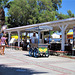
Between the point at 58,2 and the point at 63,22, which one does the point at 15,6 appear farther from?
the point at 63,22

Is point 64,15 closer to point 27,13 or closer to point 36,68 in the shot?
point 27,13

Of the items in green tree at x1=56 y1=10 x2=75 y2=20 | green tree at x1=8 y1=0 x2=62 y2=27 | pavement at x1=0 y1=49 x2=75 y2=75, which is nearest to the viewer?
pavement at x1=0 y1=49 x2=75 y2=75

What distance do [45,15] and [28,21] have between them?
3.90 metres

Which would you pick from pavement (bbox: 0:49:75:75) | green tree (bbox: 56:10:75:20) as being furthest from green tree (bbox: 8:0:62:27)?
pavement (bbox: 0:49:75:75)

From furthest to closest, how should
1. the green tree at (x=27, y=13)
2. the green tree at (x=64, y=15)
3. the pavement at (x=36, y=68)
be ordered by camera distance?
the green tree at (x=64, y=15), the green tree at (x=27, y=13), the pavement at (x=36, y=68)

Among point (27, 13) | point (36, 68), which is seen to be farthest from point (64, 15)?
point (36, 68)

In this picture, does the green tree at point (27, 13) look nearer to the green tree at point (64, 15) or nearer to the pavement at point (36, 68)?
the green tree at point (64, 15)

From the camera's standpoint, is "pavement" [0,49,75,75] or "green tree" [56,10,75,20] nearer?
"pavement" [0,49,75,75]

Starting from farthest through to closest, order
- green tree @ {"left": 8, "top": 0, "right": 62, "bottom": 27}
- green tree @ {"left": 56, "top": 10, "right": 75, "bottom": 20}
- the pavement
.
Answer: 1. green tree @ {"left": 56, "top": 10, "right": 75, "bottom": 20}
2. green tree @ {"left": 8, "top": 0, "right": 62, "bottom": 27}
3. the pavement

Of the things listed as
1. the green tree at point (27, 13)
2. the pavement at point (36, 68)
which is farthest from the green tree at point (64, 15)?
the pavement at point (36, 68)

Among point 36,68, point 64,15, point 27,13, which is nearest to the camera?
point 36,68

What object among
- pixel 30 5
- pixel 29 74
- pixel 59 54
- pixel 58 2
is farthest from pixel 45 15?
pixel 29 74

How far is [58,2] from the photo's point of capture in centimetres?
4294

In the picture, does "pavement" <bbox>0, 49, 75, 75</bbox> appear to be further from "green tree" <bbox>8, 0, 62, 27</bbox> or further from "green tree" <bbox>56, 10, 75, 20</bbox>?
"green tree" <bbox>56, 10, 75, 20</bbox>
